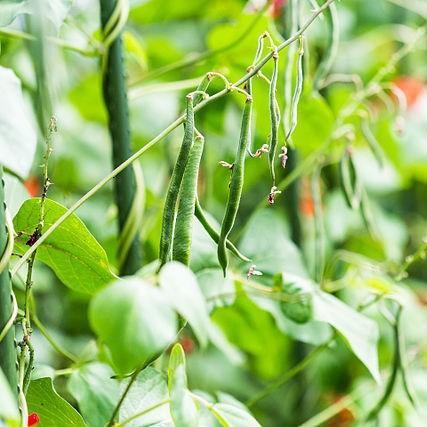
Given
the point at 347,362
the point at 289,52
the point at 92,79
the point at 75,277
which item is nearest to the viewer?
the point at 75,277

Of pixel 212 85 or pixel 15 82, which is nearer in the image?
pixel 15 82

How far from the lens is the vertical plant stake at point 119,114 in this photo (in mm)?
747

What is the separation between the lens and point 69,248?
588 millimetres

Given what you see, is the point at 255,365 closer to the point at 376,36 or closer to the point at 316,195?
the point at 316,195

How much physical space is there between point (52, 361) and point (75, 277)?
2.63ft

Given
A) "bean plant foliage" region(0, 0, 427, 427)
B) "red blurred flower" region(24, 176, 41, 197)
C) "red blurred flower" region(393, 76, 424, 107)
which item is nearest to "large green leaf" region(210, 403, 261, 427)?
"bean plant foliage" region(0, 0, 427, 427)

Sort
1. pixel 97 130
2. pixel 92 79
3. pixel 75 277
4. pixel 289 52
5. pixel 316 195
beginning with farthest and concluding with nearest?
pixel 97 130 < pixel 92 79 < pixel 316 195 < pixel 289 52 < pixel 75 277

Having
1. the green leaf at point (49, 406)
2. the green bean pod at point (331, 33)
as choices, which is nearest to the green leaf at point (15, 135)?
the green leaf at point (49, 406)

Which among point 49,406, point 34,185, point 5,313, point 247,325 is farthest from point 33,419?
point 34,185

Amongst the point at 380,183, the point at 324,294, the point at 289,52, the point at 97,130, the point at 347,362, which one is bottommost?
the point at 347,362

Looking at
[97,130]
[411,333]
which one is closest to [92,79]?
[97,130]

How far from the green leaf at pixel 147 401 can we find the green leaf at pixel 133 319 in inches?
8.7

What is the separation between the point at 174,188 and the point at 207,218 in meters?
0.10

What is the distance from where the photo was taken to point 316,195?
0.90 metres
